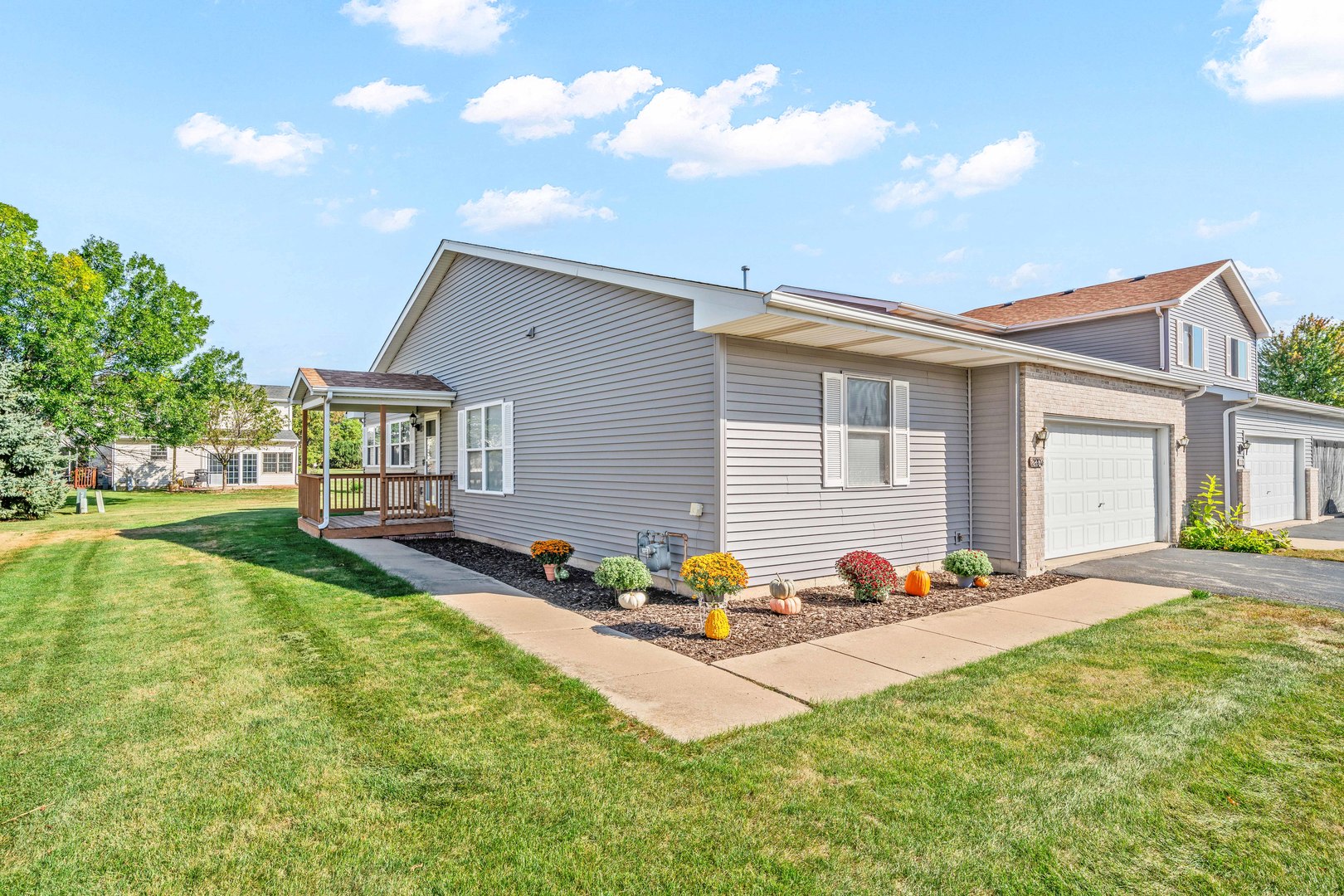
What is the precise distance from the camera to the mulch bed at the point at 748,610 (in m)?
5.99

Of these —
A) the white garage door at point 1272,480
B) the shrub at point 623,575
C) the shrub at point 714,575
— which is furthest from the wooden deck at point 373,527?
the white garage door at point 1272,480

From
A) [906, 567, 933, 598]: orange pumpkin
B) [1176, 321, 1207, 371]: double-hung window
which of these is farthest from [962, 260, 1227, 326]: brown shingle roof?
[906, 567, 933, 598]: orange pumpkin

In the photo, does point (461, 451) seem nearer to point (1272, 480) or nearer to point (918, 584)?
point (918, 584)

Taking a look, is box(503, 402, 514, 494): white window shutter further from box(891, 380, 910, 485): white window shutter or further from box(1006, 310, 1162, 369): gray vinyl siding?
box(1006, 310, 1162, 369): gray vinyl siding

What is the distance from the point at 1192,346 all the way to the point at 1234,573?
10.7 meters

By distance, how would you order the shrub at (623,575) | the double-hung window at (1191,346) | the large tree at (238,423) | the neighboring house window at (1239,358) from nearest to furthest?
the shrub at (623,575) → the double-hung window at (1191,346) → the neighboring house window at (1239,358) → the large tree at (238,423)

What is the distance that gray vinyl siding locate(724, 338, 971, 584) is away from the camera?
23.8 feet

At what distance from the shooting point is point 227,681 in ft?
15.5

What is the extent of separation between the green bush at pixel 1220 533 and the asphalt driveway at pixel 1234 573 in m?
0.47

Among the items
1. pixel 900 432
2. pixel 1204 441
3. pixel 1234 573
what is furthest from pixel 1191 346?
pixel 900 432

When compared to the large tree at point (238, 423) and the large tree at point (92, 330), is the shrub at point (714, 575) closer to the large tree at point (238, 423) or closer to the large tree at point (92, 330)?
the large tree at point (92, 330)

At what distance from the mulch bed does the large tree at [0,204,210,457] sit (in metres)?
19.3

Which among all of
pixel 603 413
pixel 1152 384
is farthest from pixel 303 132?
pixel 1152 384

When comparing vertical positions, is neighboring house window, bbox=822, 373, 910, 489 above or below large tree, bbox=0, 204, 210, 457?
below
